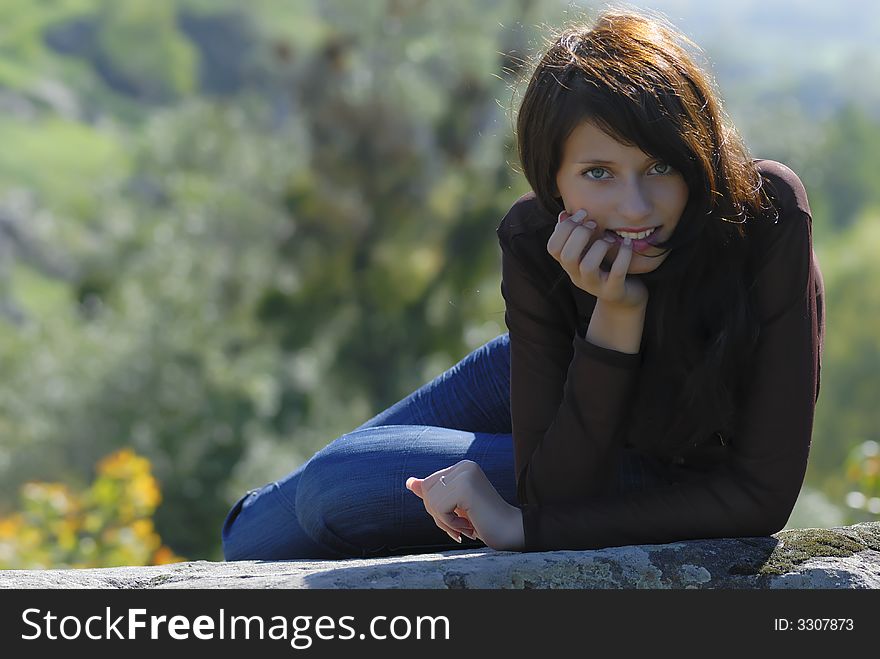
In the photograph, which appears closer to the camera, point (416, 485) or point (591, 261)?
point (591, 261)

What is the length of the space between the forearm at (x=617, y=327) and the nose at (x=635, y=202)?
0.15 m

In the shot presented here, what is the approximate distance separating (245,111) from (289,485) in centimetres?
1301

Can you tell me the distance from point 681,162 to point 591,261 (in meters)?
0.19

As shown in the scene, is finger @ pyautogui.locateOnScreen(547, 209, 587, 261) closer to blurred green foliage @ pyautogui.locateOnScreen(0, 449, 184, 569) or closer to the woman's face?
the woman's face

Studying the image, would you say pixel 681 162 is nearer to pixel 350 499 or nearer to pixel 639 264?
pixel 639 264

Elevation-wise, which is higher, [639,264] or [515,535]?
[639,264]

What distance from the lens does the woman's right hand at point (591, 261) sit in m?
1.70

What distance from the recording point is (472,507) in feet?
5.78

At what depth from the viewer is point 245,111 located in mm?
14758

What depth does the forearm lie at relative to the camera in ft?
5.74

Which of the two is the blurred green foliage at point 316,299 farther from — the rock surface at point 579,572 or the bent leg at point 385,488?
the rock surface at point 579,572
